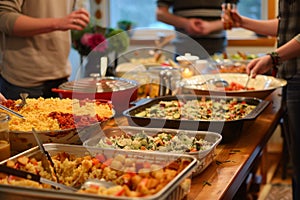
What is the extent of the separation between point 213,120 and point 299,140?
72cm

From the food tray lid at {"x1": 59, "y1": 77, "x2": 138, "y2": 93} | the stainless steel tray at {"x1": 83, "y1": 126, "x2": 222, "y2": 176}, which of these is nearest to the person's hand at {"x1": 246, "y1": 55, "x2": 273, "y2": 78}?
the food tray lid at {"x1": 59, "y1": 77, "x2": 138, "y2": 93}

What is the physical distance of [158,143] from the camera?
5.03 ft

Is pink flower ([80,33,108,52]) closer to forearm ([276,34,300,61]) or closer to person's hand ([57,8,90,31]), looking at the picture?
person's hand ([57,8,90,31])

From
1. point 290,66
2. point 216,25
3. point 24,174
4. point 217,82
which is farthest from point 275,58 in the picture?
point 24,174

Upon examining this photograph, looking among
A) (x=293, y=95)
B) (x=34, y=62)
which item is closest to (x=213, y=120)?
(x=293, y=95)

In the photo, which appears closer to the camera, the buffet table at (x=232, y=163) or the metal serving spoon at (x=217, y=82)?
the buffet table at (x=232, y=163)

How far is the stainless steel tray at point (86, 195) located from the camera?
1022 millimetres

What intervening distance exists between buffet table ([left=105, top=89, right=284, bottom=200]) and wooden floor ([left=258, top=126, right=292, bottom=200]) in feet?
4.50

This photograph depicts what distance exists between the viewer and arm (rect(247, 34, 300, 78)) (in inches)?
89.1

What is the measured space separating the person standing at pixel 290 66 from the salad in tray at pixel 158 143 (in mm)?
864

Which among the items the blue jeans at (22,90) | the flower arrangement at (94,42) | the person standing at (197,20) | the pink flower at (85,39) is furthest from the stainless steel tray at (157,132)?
the person standing at (197,20)

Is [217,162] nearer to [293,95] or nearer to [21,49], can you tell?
[293,95]

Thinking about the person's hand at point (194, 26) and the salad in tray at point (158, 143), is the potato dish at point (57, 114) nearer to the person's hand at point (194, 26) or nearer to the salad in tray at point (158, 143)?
the salad in tray at point (158, 143)

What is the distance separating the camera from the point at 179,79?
8.13 ft
